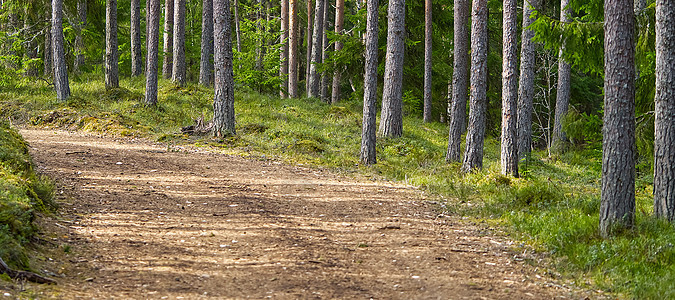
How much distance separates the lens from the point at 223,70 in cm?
1616

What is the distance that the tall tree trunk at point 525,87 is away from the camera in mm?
16750

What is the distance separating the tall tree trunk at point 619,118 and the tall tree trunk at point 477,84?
18.2ft

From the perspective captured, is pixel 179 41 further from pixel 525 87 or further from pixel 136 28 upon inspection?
pixel 525 87

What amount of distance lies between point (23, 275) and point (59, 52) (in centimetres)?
1733

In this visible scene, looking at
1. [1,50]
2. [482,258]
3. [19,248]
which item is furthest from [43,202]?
[1,50]

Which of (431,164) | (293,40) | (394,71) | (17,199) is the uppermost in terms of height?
(293,40)

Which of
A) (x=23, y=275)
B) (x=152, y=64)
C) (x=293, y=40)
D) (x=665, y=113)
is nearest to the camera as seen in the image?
(x=23, y=275)

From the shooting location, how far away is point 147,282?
5.52m

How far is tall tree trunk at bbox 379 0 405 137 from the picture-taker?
15711 millimetres

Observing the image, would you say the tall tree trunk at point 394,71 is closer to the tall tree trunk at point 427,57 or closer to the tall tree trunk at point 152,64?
the tall tree trunk at point 427,57

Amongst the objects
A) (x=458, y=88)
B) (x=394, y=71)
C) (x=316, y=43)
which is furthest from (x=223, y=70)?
(x=316, y=43)

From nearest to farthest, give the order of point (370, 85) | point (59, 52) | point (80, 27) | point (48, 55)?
1. point (370, 85)
2. point (59, 52)
3. point (80, 27)
4. point (48, 55)

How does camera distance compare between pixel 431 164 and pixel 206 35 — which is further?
pixel 206 35

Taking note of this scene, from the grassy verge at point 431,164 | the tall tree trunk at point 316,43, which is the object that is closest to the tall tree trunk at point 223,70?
the grassy verge at point 431,164
